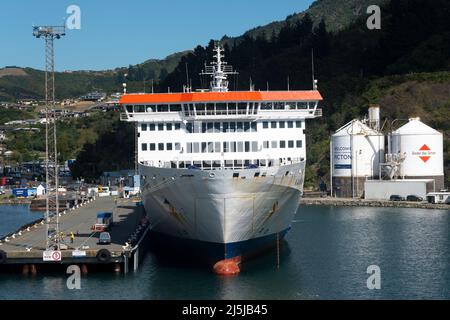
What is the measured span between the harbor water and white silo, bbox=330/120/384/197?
39875 mm

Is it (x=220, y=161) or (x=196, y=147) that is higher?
(x=196, y=147)

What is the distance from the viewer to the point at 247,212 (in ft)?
153

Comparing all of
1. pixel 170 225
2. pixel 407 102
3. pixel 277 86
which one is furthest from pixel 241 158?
pixel 277 86

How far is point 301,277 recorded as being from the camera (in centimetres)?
4784

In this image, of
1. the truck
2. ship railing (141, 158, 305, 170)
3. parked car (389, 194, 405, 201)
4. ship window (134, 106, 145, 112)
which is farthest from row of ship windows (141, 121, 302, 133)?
parked car (389, 194, 405, 201)

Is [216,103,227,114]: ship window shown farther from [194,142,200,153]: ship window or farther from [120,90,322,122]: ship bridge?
[194,142,200,153]: ship window

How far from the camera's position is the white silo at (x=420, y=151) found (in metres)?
103

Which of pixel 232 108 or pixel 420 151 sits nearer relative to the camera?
pixel 232 108

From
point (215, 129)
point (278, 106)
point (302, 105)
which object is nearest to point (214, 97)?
point (215, 129)

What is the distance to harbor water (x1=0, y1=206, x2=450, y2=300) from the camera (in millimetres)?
43344

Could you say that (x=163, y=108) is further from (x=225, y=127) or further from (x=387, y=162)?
(x=387, y=162)

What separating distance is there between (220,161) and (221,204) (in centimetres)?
726
